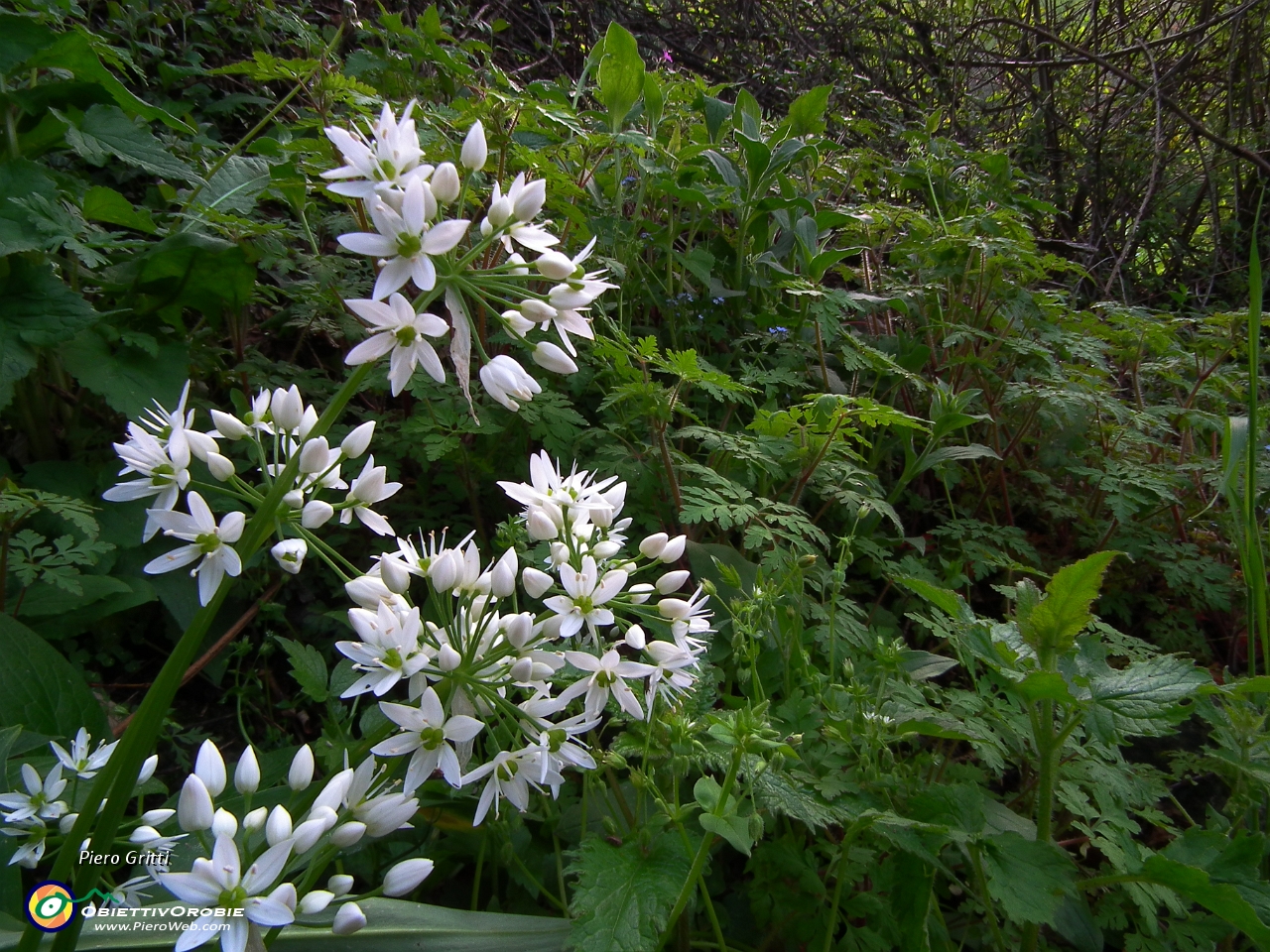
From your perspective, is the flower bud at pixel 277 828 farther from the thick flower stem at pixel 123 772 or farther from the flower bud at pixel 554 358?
the flower bud at pixel 554 358

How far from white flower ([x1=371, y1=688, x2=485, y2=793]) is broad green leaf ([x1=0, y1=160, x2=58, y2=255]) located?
1.58 metres

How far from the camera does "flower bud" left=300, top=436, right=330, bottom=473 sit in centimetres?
89

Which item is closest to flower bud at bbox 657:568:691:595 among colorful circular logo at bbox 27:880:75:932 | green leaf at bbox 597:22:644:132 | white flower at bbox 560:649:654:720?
white flower at bbox 560:649:654:720

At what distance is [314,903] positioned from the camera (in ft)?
2.58

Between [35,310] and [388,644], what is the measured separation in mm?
1529

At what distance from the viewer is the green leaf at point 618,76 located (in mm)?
2562

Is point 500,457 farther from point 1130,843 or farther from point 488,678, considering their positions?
point 1130,843

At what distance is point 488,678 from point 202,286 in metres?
1.64

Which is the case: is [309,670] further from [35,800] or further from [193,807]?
[193,807]

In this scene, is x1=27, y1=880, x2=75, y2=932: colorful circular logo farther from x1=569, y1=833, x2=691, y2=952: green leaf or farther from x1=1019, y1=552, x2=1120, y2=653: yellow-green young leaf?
x1=1019, y1=552, x2=1120, y2=653: yellow-green young leaf

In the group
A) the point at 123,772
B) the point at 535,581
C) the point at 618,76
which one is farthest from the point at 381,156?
the point at 618,76

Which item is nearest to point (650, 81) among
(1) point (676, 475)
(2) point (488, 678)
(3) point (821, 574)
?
(1) point (676, 475)

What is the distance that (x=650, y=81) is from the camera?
2744 mm

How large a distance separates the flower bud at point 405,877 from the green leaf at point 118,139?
1968 millimetres
